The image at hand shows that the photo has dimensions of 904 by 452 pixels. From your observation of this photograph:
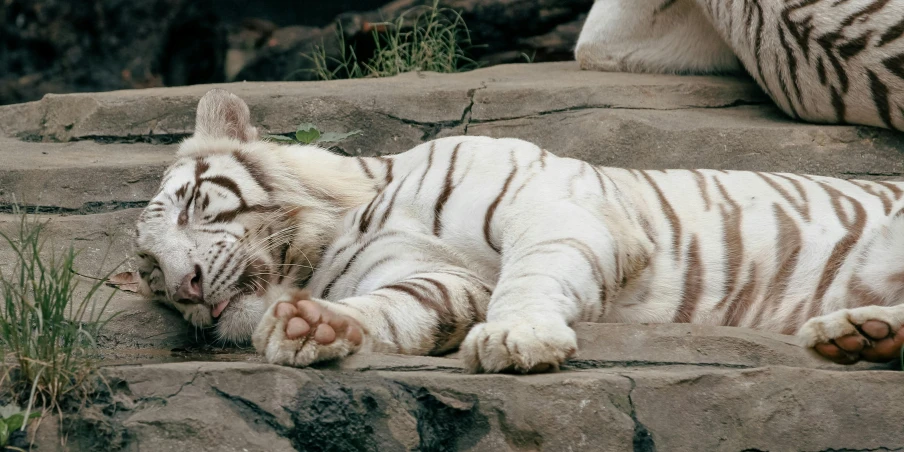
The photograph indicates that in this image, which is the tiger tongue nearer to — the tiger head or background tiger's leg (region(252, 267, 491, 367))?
the tiger head

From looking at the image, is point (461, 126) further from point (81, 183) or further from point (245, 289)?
point (245, 289)

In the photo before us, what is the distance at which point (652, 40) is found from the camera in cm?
464

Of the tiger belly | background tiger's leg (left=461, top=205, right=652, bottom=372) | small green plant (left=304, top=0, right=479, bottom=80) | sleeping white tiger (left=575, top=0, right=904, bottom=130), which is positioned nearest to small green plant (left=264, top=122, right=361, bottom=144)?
the tiger belly

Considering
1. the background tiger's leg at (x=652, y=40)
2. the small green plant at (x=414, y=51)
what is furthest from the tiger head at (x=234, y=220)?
the small green plant at (x=414, y=51)

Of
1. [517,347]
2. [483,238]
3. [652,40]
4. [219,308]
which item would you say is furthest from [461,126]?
[517,347]

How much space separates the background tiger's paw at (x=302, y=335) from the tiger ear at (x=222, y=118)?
1.11 meters

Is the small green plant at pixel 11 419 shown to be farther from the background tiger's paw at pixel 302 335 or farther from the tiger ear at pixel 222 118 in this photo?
the tiger ear at pixel 222 118

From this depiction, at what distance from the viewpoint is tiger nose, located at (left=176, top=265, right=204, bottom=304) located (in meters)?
2.61

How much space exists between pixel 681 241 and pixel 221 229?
1.15m

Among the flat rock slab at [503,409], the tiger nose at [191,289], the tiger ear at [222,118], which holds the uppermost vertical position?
the tiger ear at [222,118]

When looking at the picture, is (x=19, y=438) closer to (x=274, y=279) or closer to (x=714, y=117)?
(x=274, y=279)

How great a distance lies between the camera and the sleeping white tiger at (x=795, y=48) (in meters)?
3.67

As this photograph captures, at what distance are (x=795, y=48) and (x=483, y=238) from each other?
1.84 metres

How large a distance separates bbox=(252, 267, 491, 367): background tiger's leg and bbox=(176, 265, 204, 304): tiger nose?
0.45m
